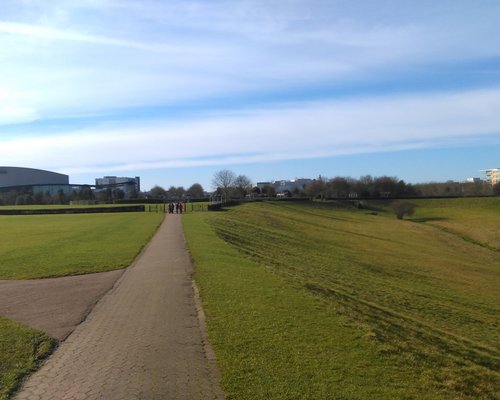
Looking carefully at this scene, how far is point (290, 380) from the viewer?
6207 mm

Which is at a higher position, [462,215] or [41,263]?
[41,263]

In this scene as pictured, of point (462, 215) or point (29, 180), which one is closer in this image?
point (462, 215)

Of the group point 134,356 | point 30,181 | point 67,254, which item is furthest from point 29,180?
point 134,356

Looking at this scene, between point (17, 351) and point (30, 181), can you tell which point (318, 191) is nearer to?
point (30, 181)

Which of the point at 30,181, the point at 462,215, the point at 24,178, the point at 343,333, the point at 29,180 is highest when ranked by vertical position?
the point at 24,178

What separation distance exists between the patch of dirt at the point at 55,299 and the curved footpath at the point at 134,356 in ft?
1.18

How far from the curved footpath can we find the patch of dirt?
1.18 ft

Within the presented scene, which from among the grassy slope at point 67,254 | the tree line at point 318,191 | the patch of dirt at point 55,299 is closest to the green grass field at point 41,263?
the grassy slope at point 67,254

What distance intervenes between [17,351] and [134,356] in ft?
6.29

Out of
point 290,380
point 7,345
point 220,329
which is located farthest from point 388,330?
point 7,345

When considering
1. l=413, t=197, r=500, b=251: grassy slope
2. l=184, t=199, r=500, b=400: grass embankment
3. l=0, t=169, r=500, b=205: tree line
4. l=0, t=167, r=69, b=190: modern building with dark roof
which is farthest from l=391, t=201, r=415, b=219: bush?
l=0, t=167, r=69, b=190: modern building with dark roof

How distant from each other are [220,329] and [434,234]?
167ft

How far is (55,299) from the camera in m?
11.9

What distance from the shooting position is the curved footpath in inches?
233
